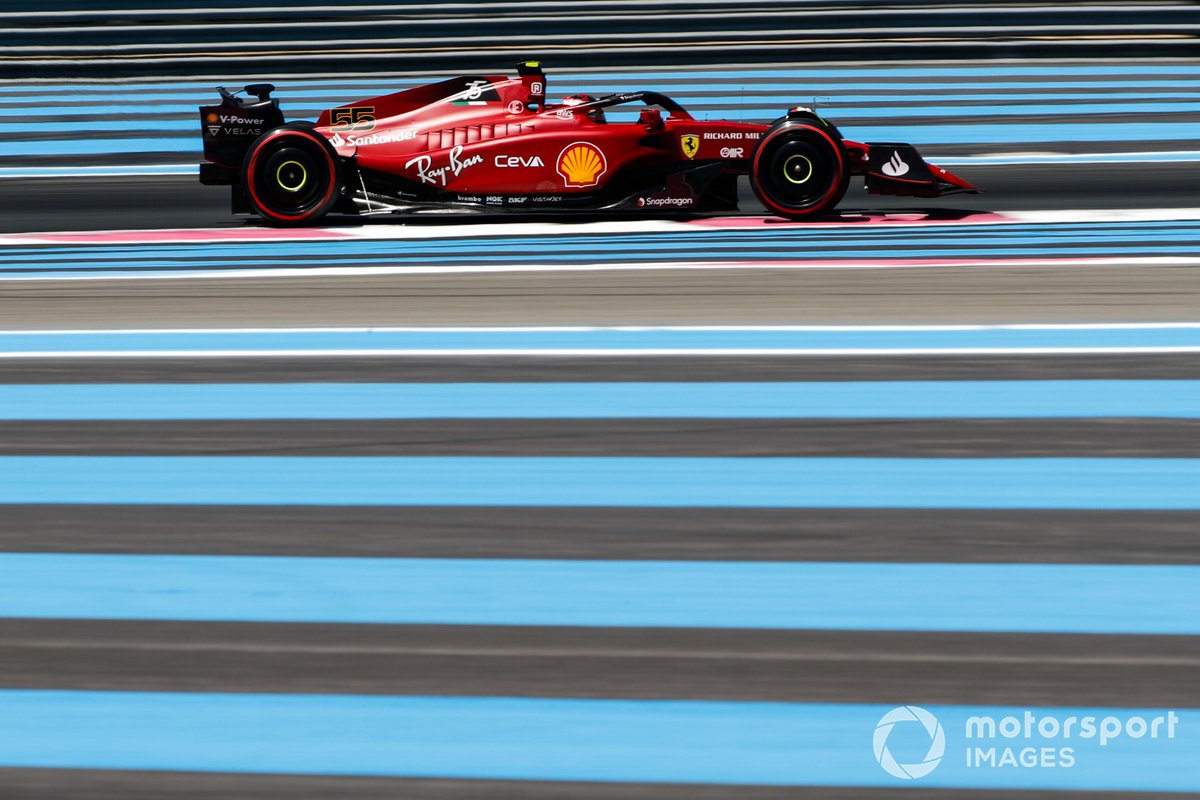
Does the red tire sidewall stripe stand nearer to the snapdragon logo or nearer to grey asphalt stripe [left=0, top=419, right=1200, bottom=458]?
grey asphalt stripe [left=0, top=419, right=1200, bottom=458]

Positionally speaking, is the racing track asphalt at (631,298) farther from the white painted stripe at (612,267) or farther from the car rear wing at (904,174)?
the car rear wing at (904,174)

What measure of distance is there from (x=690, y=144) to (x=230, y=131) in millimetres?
2961

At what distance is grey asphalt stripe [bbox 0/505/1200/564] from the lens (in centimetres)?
336

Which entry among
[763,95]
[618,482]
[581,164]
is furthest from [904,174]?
[618,482]

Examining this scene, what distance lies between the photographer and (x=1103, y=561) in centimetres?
328

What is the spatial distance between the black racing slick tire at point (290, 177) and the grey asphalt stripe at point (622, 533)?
561cm

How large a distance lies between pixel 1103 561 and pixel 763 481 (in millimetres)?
919

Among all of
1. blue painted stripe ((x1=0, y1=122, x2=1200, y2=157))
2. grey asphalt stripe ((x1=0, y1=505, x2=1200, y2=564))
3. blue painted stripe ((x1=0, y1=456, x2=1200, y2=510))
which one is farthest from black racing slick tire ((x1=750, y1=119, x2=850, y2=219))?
grey asphalt stripe ((x1=0, y1=505, x2=1200, y2=564))

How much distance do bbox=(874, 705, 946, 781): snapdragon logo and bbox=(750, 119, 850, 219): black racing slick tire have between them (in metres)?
6.53

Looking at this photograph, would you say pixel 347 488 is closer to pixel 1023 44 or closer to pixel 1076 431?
pixel 1076 431

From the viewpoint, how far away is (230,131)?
915 centimetres

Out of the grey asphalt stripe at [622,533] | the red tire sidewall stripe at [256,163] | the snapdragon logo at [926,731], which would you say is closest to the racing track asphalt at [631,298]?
the red tire sidewall stripe at [256,163]

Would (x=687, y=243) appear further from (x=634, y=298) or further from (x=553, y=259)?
(x=634, y=298)

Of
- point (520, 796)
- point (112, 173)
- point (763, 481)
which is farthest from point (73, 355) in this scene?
point (112, 173)
